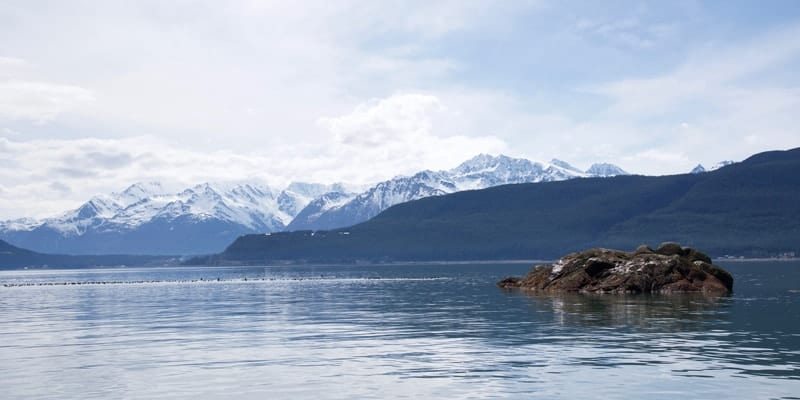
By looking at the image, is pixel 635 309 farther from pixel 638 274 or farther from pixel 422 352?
pixel 422 352

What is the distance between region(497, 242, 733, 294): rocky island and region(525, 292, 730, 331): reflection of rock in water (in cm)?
572

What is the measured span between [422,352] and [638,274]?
63705 mm

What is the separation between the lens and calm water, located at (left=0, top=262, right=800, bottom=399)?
36.3 metres

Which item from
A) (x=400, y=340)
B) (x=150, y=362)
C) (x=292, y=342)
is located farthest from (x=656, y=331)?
(x=150, y=362)

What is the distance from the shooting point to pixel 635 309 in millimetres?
76250

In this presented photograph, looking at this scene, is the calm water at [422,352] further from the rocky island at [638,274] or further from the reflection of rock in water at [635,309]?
the rocky island at [638,274]

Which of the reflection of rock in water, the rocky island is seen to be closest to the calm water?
the reflection of rock in water

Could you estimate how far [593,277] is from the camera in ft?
361

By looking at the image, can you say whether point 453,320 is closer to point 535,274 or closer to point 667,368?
point 667,368

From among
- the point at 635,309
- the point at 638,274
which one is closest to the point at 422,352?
the point at 635,309

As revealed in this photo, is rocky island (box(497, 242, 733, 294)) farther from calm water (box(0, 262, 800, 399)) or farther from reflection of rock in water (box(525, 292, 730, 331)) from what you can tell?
calm water (box(0, 262, 800, 399))

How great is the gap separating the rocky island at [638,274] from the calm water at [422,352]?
738 inches

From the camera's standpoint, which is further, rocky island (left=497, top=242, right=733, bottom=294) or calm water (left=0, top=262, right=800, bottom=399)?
rocky island (left=497, top=242, right=733, bottom=294)

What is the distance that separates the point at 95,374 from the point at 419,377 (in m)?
15.9
